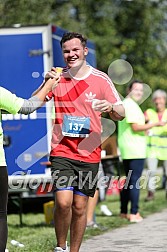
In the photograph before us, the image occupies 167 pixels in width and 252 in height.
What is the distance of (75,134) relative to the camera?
701 cm

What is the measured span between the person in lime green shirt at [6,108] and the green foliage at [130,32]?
73.6 feet

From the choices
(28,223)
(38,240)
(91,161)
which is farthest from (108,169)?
(91,161)

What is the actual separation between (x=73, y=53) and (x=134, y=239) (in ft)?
9.63

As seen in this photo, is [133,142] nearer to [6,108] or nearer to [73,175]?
[73,175]

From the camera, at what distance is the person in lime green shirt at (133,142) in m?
11.1

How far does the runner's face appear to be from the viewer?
6.97m

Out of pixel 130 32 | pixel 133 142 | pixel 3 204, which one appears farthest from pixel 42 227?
pixel 130 32

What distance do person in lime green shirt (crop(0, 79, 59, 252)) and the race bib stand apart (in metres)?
0.61

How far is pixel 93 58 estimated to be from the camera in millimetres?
15039

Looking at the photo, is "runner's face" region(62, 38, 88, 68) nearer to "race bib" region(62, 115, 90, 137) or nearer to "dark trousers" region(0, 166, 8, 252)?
"race bib" region(62, 115, 90, 137)

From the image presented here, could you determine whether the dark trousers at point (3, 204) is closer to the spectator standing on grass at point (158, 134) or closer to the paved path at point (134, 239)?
the paved path at point (134, 239)

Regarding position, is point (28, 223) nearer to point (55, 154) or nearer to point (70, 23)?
point (55, 154)

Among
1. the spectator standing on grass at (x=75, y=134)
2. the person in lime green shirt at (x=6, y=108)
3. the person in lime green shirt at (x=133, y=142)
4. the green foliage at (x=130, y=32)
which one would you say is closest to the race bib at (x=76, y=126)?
the spectator standing on grass at (x=75, y=134)

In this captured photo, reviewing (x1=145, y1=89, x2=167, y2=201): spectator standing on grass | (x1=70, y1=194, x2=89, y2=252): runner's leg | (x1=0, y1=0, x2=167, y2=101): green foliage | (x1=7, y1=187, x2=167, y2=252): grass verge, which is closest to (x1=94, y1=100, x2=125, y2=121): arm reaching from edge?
(x1=70, y1=194, x2=89, y2=252): runner's leg
